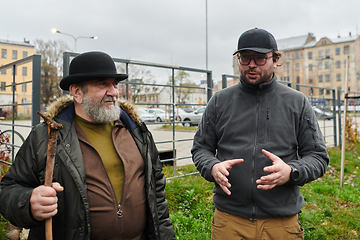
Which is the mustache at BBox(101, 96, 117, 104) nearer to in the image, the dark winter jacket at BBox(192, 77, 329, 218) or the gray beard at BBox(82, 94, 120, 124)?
the gray beard at BBox(82, 94, 120, 124)

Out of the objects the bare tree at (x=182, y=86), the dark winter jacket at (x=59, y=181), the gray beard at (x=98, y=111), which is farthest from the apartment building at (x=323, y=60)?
the dark winter jacket at (x=59, y=181)

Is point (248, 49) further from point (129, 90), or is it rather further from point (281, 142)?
point (129, 90)

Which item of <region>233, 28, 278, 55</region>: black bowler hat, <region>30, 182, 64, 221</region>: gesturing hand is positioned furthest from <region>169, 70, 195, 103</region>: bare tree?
<region>30, 182, 64, 221</region>: gesturing hand

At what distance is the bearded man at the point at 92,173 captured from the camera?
170 cm

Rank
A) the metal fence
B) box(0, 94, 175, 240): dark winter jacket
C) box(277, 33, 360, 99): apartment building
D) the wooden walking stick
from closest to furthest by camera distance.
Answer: the wooden walking stick
box(0, 94, 175, 240): dark winter jacket
the metal fence
box(277, 33, 360, 99): apartment building

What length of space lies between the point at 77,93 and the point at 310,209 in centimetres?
396

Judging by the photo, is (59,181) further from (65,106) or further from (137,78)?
(137,78)

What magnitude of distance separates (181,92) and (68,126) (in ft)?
12.8

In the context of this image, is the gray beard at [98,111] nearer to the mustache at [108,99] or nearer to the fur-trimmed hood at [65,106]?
the mustache at [108,99]

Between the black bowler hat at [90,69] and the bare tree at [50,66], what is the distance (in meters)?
27.8

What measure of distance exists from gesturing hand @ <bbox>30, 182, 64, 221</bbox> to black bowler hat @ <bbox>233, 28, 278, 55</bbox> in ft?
5.19

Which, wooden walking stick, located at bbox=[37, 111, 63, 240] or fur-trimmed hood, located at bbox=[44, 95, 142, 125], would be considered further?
fur-trimmed hood, located at bbox=[44, 95, 142, 125]

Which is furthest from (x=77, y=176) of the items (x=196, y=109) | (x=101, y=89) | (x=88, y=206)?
(x=196, y=109)

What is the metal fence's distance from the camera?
3332mm
